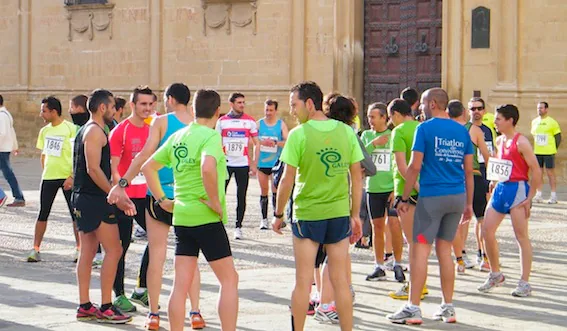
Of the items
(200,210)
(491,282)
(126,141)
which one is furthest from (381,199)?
(200,210)

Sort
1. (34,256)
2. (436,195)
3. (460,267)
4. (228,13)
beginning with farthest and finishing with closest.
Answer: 1. (228,13)
2. (34,256)
3. (460,267)
4. (436,195)

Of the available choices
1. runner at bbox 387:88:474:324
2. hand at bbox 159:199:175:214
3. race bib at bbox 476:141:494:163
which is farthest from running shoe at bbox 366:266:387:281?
hand at bbox 159:199:175:214

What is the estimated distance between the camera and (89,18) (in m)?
31.3

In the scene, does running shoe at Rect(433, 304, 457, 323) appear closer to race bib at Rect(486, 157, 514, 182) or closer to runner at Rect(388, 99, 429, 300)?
runner at Rect(388, 99, 429, 300)

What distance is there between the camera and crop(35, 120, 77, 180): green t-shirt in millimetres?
13312

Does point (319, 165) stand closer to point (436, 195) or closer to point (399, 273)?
point (436, 195)

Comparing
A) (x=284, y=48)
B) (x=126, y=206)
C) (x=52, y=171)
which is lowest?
(x=126, y=206)

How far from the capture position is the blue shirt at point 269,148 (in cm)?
1677

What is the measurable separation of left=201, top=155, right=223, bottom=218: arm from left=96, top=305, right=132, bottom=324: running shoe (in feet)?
6.24

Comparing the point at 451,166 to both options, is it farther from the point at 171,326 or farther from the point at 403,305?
the point at 171,326

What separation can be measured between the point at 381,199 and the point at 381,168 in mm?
298

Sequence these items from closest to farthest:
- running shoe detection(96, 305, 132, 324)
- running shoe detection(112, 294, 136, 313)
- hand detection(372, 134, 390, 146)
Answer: running shoe detection(96, 305, 132, 324)
running shoe detection(112, 294, 136, 313)
hand detection(372, 134, 390, 146)

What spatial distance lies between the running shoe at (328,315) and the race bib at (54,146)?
4.60m

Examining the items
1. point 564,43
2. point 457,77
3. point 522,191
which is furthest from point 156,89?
point 522,191
